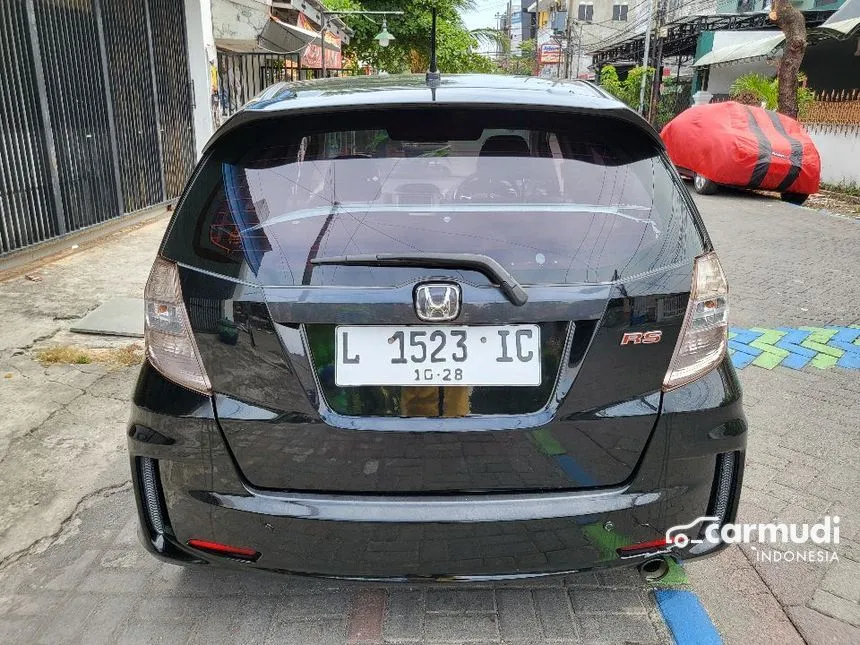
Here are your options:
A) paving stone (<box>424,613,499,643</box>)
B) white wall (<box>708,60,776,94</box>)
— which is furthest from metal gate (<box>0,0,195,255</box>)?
white wall (<box>708,60,776,94</box>)

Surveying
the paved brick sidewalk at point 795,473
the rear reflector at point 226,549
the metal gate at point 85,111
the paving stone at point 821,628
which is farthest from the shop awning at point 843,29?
the rear reflector at point 226,549

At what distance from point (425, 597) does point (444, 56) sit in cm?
2709

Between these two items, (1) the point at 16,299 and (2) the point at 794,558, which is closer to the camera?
(2) the point at 794,558

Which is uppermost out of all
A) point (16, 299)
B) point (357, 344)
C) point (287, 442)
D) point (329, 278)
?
point (329, 278)

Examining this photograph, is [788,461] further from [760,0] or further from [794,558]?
[760,0]

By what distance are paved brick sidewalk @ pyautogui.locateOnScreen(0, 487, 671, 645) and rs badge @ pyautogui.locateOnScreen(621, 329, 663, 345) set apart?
0.90m

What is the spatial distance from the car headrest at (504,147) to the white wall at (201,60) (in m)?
9.52

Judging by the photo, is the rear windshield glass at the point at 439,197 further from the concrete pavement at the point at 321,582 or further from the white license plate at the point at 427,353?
the concrete pavement at the point at 321,582

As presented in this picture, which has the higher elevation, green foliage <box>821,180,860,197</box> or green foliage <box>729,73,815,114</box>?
green foliage <box>729,73,815,114</box>

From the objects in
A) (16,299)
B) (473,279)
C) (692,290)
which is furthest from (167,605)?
(16,299)

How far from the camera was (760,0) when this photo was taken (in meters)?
39.3

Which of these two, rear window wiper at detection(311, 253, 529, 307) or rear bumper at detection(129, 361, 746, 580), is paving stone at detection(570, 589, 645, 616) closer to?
rear bumper at detection(129, 361, 746, 580)

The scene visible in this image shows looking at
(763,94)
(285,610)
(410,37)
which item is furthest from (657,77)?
(285,610)

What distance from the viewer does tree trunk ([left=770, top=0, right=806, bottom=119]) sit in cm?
1420
